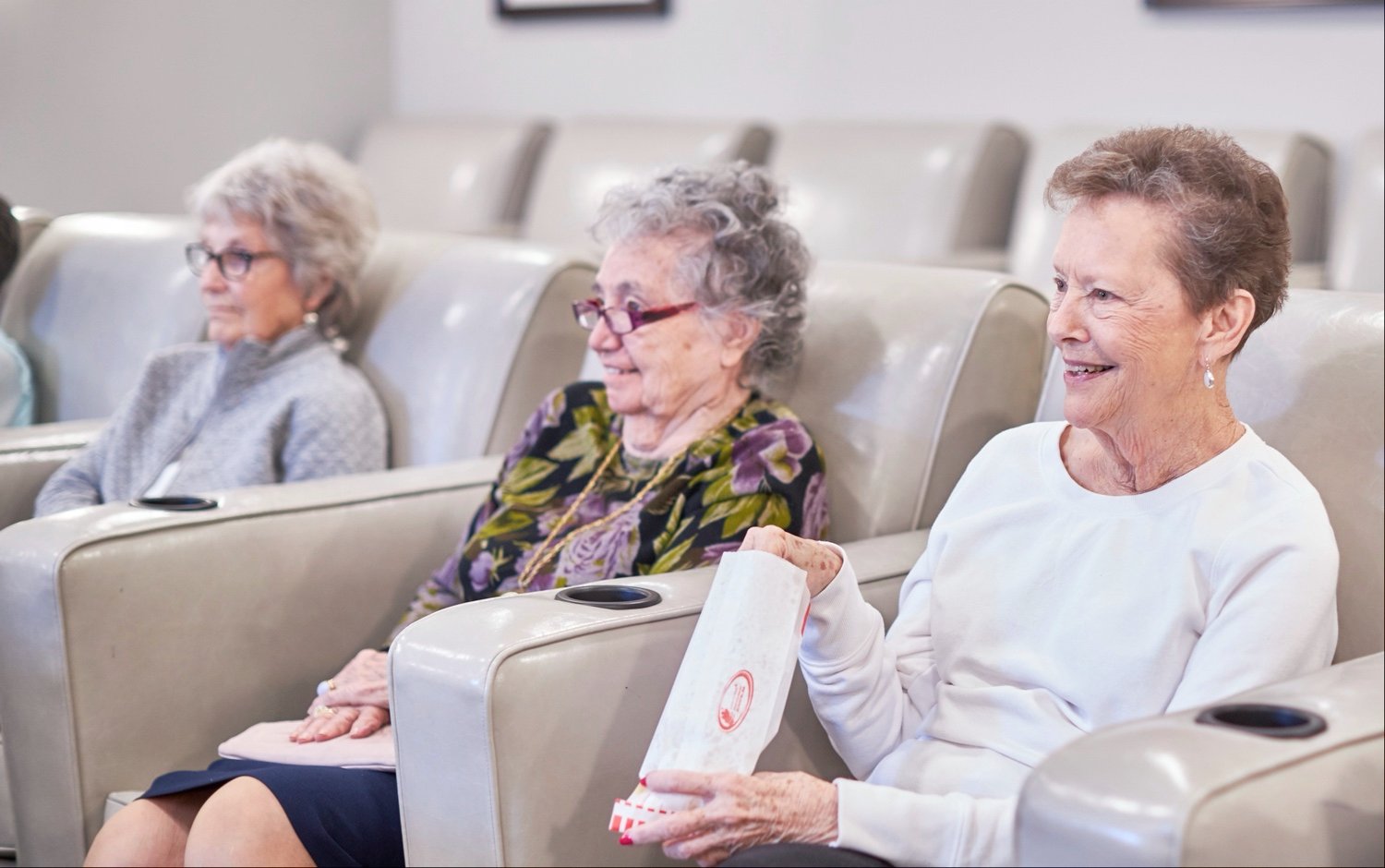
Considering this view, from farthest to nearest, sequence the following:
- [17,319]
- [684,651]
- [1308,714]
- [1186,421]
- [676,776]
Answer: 1. [17,319]
2. [684,651]
3. [1186,421]
4. [676,776]
5. [1308,714]

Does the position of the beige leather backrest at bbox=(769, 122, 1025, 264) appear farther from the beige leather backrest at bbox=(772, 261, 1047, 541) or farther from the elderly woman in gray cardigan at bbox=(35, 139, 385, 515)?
the beige leather backrest at bbox=(772, 261, 1047, 541)

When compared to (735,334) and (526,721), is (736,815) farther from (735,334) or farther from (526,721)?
(735,334)

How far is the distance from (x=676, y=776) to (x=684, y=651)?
23 cm

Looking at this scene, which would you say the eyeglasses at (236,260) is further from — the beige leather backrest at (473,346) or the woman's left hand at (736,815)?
the woman's left hand at (736,815)

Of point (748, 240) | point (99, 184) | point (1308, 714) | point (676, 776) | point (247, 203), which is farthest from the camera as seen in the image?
point (99, 184)

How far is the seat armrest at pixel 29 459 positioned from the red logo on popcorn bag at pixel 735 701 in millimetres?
1528

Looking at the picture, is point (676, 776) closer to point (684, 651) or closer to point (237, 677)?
point (684, 651)

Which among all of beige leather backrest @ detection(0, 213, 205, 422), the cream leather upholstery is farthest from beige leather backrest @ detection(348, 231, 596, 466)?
the cream leather upholstery

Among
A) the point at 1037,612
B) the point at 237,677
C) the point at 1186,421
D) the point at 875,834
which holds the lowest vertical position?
the point at 237,677

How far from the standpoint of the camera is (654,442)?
1738 millimetres

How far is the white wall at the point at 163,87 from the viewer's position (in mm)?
3592

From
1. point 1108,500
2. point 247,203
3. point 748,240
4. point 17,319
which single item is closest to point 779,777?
point 1108,500

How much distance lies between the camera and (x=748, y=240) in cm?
174

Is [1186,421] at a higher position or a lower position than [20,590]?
higher
